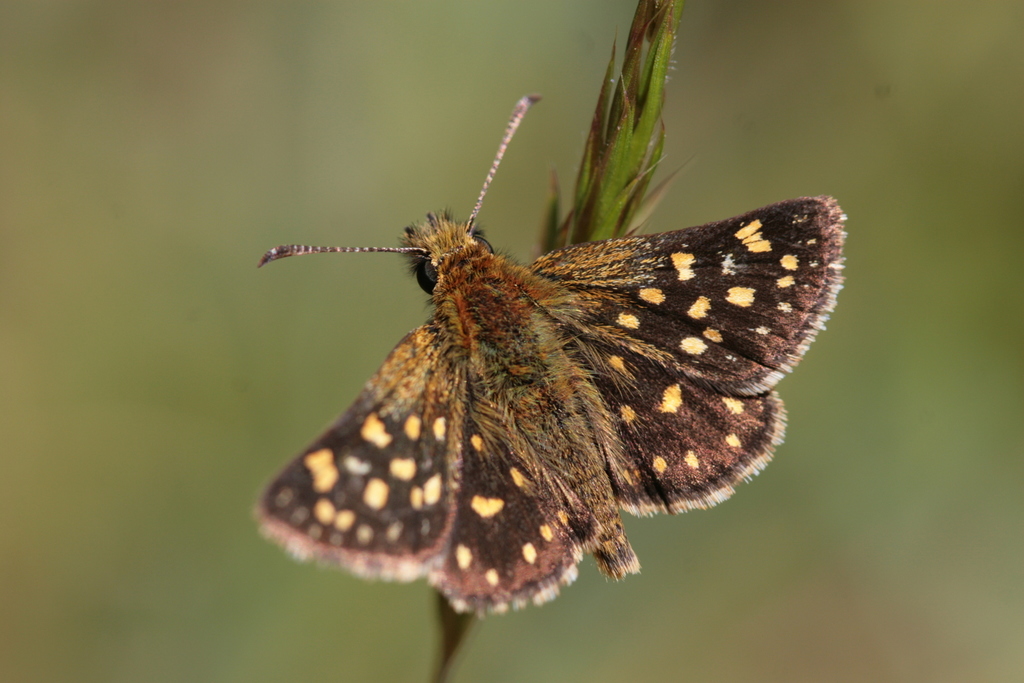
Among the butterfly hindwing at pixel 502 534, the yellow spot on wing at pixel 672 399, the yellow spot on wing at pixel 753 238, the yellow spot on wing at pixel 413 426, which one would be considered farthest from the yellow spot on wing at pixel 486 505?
the yellow spot on wing at pixel 753 238

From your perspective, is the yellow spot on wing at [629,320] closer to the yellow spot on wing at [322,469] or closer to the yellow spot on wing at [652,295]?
the yellow spot on wing at [652,295]

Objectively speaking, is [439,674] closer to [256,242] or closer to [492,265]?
[492,265]

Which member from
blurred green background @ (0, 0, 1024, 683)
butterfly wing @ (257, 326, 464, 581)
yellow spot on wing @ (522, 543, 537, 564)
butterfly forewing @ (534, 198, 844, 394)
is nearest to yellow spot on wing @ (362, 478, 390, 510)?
butterfly wing @ (257, 326, 464, 581)

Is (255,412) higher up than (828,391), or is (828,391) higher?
(828,391)

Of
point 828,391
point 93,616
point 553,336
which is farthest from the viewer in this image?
point 828,391

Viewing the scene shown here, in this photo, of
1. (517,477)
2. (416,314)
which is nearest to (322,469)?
(517,477)

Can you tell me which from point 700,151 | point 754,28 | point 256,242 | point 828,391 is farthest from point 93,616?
point 754,28

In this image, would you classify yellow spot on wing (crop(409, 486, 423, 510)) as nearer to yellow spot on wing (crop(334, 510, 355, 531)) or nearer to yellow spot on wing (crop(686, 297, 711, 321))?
yellow spot on wing (crop(334, 510, 355, 531))
